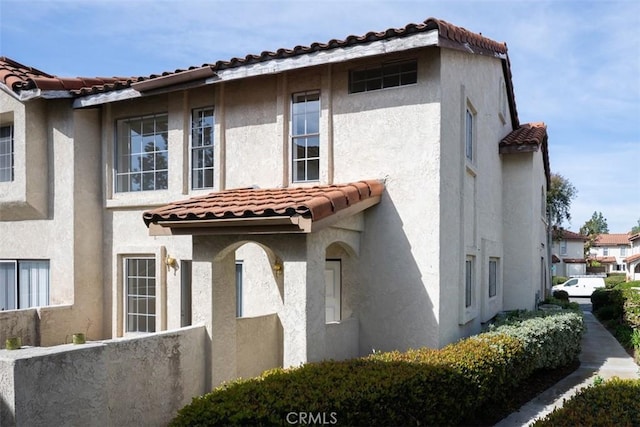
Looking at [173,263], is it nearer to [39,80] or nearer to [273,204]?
[273,204]

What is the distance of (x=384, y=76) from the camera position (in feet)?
32.9

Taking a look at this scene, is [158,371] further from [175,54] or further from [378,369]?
[175,54]

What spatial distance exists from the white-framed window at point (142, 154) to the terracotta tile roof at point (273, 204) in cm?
334

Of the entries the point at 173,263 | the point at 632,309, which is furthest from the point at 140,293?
the point at 632,309

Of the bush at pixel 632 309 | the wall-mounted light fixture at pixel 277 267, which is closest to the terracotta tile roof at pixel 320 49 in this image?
the wall-mounted light fixture at pixel 277 267

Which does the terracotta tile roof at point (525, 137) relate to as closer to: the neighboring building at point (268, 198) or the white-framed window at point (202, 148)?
the neighboring building at point (268, 198)

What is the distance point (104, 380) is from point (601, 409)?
20.5ft

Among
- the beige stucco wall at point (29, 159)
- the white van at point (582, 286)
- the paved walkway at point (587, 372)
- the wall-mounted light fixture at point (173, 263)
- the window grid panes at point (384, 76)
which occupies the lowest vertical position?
the white van at point (582, 286)

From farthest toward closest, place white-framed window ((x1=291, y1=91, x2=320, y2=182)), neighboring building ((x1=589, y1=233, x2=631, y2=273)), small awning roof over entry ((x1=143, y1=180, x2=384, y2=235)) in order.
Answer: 1. neighboring building ((x1=589, y1=233, x2=631, y2=273))
2. white-framed window ((x1=291, y1=91, x2=320, y2=182))
3. small awning roof over entry ((x1=143, y1=180, x2=384, y2=235))

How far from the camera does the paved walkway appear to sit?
8852 mm

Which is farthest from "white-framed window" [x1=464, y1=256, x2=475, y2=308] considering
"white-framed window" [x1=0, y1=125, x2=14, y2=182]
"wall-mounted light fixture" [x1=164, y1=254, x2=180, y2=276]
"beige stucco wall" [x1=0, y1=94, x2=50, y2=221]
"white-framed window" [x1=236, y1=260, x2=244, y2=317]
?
"white-framed window" [x1=0, y1=125, x2=14, y2=182]

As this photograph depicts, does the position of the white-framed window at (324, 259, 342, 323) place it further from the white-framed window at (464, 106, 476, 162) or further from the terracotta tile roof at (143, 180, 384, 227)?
the white-framed window at (464, 106, 476, 162)

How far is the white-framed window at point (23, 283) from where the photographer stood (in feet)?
42.5

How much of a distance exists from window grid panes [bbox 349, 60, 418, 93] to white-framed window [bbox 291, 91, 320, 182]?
934 millimetres
